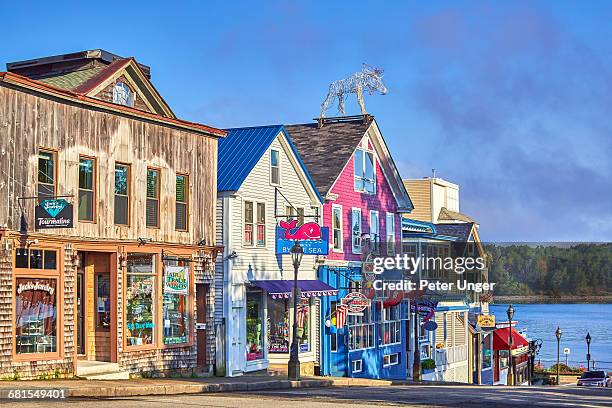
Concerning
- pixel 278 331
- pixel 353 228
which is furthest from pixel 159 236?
pixel 353 228

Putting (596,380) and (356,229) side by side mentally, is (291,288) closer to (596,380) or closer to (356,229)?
(356,229)

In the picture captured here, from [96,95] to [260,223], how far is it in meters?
9.58

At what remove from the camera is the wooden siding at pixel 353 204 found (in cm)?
4303

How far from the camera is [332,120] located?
47375 millimetres

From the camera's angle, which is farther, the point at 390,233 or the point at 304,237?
the point at 390,233

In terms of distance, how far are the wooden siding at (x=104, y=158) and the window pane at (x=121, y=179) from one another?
21cm

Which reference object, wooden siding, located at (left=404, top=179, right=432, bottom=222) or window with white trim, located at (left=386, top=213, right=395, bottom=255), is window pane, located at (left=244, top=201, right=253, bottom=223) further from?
wooden siding, located at (left=404, top=179, right=432, bottom=222)

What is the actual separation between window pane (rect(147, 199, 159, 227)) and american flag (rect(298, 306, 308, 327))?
1011 cm

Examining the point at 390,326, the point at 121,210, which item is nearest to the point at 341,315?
the point at 390,326

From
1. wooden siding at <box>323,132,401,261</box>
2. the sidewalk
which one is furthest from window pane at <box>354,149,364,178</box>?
the sidewalk

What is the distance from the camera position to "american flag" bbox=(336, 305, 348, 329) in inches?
1625

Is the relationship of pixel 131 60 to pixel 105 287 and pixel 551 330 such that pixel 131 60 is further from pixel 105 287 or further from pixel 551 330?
pixel 551 330

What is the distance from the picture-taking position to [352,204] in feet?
147

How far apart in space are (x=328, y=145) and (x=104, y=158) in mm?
18020
